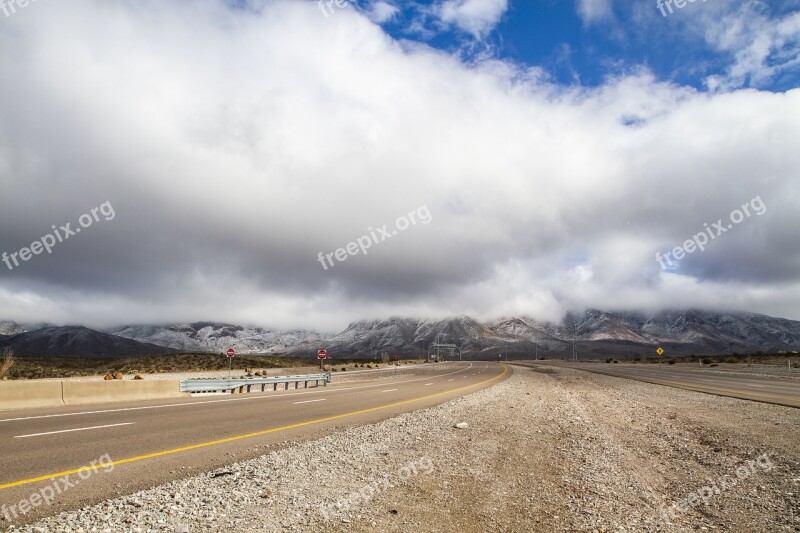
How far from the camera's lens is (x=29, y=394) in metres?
16.3

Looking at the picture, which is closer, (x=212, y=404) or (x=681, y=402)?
(x=212, y=404)

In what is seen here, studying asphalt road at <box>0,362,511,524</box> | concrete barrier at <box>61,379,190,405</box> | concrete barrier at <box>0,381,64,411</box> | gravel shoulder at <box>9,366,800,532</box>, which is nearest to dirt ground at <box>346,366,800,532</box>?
gravel shoulder at <box>9,366,800,532</box>

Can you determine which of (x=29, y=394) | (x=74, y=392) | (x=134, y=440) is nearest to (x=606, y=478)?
(x=134, y=440)

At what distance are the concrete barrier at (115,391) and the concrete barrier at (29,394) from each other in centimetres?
38

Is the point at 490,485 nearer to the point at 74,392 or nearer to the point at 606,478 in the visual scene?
the point at 606,478

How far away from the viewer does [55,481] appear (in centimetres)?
699

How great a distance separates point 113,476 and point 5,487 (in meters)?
1.34

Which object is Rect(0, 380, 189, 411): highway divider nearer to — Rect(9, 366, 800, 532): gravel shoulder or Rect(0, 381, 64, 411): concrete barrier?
Rect(0, 381, 64, 411): concrete barrier

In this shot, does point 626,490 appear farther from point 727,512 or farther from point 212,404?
point 212,404

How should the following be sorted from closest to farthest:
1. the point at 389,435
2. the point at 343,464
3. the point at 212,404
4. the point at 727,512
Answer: the point at 727,512, the point at 343,464, the point at 389,435, the point at 212,404

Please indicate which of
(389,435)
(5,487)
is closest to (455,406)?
(389,435)

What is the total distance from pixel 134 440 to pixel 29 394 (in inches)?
372

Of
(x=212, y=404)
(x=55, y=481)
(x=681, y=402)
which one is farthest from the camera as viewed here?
(x=681, y=402)

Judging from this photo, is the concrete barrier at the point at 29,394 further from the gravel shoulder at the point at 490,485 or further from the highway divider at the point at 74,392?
the gravel shoulder at the point at 490,485
